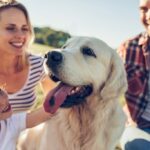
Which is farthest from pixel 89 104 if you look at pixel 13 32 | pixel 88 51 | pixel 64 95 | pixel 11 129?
pixel 13 32

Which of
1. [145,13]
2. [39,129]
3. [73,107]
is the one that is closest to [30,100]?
[39,129]

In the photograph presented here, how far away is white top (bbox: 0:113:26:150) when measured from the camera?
420cm

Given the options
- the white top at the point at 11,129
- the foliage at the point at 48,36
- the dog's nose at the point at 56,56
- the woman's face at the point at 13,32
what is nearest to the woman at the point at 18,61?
the woman's face at the point at 13,32

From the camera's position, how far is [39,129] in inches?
184

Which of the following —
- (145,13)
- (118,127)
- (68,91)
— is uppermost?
(145,13)

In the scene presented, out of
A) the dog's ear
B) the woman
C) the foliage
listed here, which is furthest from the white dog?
the foliage

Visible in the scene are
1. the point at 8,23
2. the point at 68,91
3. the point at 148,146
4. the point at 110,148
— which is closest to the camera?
the point at 68,91

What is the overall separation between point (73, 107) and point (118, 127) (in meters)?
0.44

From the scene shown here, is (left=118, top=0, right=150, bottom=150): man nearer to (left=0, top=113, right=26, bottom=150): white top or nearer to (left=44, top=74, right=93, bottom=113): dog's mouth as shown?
(left=44, top=74, right=93, bottom=113): dog's mouth

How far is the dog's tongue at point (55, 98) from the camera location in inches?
162

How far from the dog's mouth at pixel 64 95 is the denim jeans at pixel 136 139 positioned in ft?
3.08

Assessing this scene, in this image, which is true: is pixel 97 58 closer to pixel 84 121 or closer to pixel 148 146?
pixel 84 121

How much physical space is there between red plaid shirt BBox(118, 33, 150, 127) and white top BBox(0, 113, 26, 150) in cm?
119

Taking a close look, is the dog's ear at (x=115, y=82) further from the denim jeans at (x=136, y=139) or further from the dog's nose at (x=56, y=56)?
the denim jeans at (x=136, y=139)
